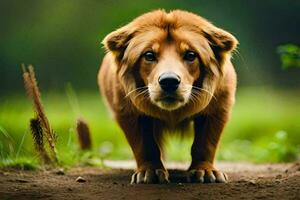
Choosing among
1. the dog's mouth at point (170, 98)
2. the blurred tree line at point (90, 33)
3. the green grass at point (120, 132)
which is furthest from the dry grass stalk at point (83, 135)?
the blurred tree line at point (90, 33)

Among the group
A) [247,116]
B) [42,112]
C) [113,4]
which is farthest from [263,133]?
[42,112]

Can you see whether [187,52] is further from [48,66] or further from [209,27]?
[48,66]

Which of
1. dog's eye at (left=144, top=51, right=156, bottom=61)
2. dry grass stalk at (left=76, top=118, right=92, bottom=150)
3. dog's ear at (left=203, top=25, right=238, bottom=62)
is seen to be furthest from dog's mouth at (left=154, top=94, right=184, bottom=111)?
dry grass stalk at (left=76, top=118, right=92, bottom=150)

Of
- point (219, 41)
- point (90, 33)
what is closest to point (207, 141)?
point (219, 41)

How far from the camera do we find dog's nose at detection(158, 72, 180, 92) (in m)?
5.39

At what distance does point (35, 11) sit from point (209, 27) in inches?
453

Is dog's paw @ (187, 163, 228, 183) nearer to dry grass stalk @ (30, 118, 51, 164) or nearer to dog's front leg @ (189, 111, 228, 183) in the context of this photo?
dog's front leg @ (189, 111, 228, 183)

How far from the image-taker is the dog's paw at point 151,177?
5637mm

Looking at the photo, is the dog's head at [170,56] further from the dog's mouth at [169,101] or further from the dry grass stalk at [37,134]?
the dry grass stalk at [37,134]

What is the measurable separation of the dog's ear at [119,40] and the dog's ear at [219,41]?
0.59 m

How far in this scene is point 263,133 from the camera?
12.5 metres

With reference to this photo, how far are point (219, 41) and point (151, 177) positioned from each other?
1.16 m

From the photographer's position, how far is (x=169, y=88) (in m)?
5.45

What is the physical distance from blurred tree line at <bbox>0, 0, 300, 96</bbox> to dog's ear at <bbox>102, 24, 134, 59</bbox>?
1021 cm
